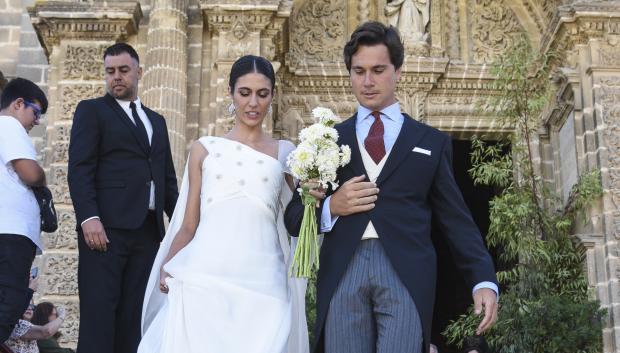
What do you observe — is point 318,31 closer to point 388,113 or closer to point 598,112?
point 598,112

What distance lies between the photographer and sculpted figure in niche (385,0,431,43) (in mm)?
12781

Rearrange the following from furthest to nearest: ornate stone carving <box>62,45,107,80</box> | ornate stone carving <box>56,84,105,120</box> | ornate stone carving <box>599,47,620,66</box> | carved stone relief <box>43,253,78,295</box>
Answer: ornate stone carving <box>599,47,620,66</box>
ornate stone carving <box>62,45,107,80</box>
ornate stone carving <box>56,84,105,120</box>
carved stone relief <box>43,253,78,295</box>

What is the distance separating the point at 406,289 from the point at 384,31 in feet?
4.23

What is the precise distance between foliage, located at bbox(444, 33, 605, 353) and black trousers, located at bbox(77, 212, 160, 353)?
4719 millimetres

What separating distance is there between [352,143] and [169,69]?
674 cm

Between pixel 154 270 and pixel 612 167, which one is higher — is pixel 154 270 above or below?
below

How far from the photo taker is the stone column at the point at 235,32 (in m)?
11.3

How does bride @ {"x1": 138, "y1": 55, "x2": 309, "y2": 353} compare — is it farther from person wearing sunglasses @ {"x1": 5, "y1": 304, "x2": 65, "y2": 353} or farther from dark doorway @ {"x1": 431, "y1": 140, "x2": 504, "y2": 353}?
dark doorway @ {"x1": 431, "y1": 140, "x2": 504, "y2": 353}

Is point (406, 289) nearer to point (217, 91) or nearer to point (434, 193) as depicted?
point (434, 193)

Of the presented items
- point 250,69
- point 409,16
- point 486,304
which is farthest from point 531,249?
point 486,304

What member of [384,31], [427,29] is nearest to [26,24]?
[427,29]

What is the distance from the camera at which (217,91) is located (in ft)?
37.2

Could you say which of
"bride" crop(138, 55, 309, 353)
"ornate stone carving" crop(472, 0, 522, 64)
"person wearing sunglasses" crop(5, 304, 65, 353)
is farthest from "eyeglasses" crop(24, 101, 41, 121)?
"ornate stone carving" crop(472, 0, 522, 64)

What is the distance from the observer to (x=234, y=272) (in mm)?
5055
